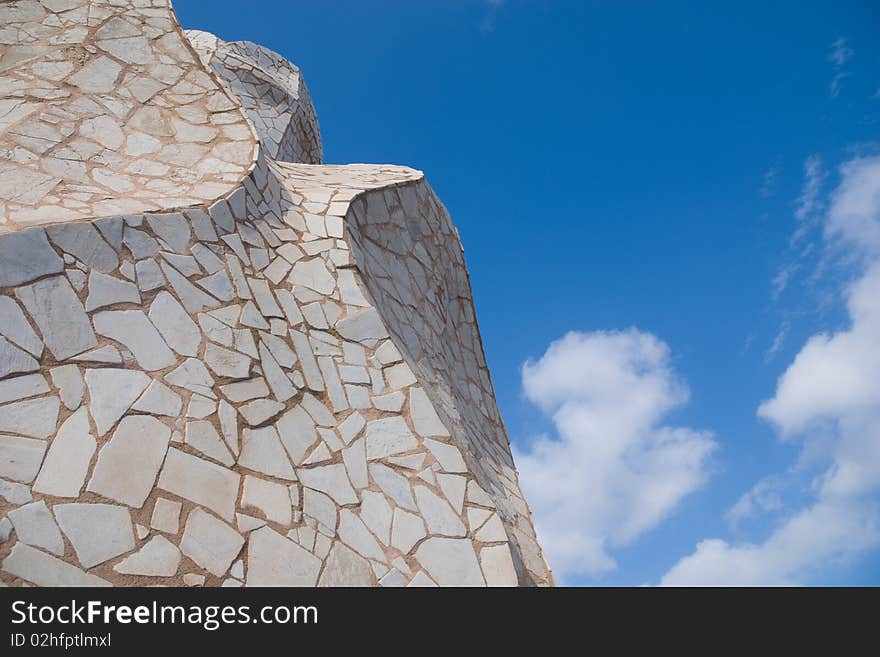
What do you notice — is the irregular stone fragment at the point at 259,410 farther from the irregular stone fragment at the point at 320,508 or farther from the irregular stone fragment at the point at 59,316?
the irregular stone fragment at the point at 59,316

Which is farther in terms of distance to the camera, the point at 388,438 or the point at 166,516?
the point at 388,438

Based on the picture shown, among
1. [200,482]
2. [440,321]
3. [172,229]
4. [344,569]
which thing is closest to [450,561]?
[344,569]

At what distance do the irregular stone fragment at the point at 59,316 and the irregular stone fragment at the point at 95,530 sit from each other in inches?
36.6

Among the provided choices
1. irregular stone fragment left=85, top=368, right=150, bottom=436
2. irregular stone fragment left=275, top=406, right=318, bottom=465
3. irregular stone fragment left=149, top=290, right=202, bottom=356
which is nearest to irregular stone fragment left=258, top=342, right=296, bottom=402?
irregular stone fragment left=275, top=406, right=318, bottom=465

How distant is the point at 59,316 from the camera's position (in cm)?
389

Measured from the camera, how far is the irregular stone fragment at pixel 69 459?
337 centimetres

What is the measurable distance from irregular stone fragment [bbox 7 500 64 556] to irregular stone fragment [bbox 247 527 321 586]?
3.25ft

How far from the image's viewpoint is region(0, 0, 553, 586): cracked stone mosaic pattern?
3457 millimetres

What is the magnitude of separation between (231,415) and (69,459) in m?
1.01

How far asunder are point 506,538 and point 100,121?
518 centimetres

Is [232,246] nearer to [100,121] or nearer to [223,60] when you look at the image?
[100,121]

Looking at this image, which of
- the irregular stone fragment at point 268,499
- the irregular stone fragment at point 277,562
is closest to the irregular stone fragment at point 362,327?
the irregular stone fragment at point 268,499

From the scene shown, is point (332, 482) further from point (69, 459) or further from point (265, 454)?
point (69, 459)
